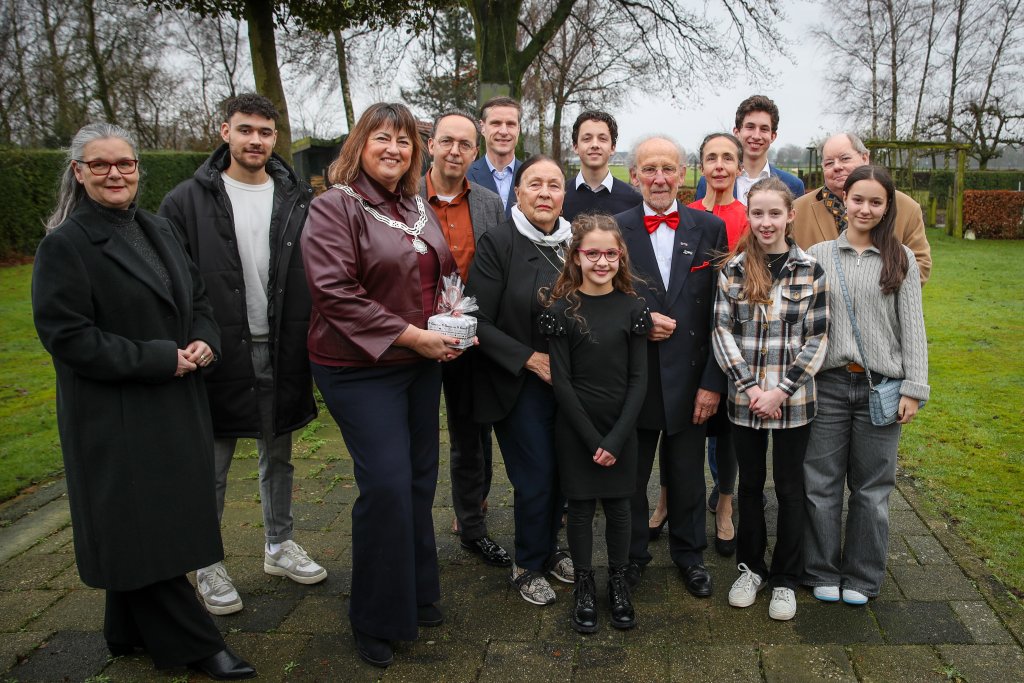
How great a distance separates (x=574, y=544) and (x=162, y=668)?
1.80 metres

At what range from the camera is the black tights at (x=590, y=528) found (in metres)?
3.56

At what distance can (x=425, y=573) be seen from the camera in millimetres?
3525

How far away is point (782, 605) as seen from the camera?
3535 millimetres

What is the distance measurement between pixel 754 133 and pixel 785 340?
173 centimetres

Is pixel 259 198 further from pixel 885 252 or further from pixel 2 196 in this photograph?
pixel 2 196

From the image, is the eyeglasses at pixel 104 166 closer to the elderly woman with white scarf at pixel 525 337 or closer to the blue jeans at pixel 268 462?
the blue jeans at pixel 268 462

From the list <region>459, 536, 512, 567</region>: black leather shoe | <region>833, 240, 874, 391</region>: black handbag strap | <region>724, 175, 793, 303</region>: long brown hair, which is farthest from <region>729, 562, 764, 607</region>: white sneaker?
<region>724, 175, 793, 303</region>: long brown hair

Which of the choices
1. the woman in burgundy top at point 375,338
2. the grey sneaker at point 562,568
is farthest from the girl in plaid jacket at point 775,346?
the woman in burgundy top at point 375,338

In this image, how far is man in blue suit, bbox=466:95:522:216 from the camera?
4617 mm

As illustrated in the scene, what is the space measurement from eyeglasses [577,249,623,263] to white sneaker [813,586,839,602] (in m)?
1.84

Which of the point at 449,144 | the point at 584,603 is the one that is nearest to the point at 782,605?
the point at 584,603

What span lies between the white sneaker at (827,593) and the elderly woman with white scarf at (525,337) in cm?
125

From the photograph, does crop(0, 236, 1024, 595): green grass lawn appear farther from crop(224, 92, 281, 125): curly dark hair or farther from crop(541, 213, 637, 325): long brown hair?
crop(224, 92, 281, 125): curly dark hair

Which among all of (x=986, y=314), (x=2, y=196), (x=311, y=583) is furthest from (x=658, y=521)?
(x=2, y=196)
